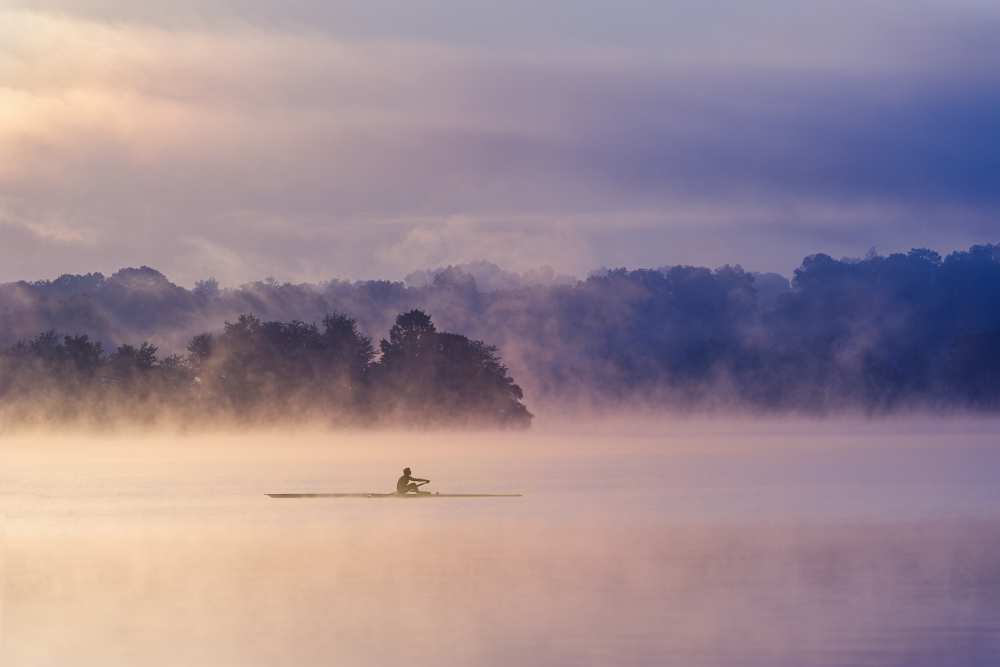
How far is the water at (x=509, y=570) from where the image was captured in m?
27.1

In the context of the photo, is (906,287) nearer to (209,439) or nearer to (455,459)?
(209,439)

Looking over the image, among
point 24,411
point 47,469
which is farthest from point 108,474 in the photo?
point 24,411

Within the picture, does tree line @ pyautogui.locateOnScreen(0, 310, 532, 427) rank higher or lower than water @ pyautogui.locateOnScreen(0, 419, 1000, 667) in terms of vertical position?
higher

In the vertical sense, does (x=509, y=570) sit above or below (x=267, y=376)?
below

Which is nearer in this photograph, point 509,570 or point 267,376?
Result: point 509,570

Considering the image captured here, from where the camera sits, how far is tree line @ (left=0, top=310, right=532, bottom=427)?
354 ft

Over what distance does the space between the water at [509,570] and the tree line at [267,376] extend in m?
32.4

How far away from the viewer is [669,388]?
5768 inches

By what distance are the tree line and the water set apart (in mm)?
32379

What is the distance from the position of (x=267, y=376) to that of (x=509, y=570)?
73.6 m

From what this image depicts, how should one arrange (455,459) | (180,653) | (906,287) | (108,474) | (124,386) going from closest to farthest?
(180,653) < (108,474) < (455,459) < (124,386) < (906,287)

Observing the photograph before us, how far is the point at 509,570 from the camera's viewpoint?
119ft

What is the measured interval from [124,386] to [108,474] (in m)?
33.1

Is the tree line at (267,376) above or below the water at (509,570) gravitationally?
above
